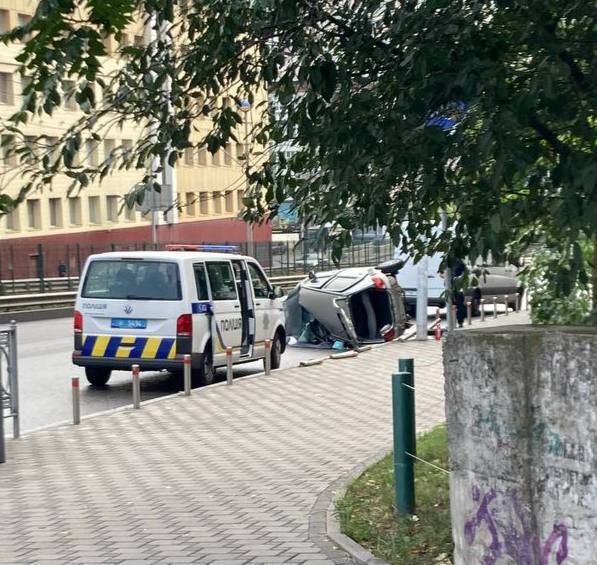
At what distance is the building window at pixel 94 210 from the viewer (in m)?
54.6

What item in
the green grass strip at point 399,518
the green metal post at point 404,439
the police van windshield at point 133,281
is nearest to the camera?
the green grass strip at point 399,518

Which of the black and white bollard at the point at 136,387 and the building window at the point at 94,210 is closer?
the black and white bollard at the point at 136,387

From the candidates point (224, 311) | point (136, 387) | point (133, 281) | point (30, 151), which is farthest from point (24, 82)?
point (224, 311)

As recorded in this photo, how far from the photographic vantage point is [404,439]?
24.1ft

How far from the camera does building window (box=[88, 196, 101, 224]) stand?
179ft

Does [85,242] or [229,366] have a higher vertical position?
[85,242]

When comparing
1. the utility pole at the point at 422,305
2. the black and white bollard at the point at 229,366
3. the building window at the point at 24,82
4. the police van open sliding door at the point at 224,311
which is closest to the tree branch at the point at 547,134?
the building window at the point at 24,82

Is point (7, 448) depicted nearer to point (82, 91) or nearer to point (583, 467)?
point (82, 91)

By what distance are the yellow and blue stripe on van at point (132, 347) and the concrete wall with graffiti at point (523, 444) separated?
32.5 ft

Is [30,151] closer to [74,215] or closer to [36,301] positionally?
[36,301]

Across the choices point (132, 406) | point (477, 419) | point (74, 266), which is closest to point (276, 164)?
point (477, 419)

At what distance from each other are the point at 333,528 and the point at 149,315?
28.6 ft

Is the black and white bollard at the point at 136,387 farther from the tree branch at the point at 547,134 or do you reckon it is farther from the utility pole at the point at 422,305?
the utility pole at the point at 422,305

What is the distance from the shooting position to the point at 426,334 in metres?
22.5
